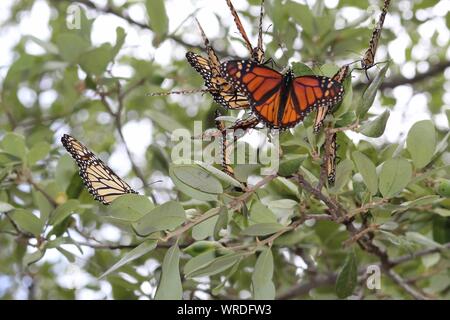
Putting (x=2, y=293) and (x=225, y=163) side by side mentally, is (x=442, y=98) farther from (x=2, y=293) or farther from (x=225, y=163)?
(x=2, y=293)

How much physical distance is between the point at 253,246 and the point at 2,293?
6.59ft

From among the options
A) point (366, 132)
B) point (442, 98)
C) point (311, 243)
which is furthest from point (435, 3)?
point (366, 132)

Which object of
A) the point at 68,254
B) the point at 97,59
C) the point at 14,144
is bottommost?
the point at 68,254

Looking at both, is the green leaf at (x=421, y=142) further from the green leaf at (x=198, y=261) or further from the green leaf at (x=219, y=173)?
the green leaf at (x=198, y=261)

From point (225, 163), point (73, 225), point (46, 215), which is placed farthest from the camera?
point (73, 225)

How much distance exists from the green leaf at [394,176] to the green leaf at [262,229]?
25cm

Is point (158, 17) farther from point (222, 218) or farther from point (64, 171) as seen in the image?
point (222, 218)

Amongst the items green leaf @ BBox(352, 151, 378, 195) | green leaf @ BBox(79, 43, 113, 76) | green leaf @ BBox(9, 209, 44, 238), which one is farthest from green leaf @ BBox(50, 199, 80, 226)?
green leaf @ BBox(352, 151, 378, 195)

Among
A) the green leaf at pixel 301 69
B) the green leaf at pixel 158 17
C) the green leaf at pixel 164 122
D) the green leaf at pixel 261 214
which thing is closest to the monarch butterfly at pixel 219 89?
the green leaf at pixel 301 69

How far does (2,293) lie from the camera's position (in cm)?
318

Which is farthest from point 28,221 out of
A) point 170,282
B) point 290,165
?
point 290,165

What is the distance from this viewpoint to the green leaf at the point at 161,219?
4.26ft

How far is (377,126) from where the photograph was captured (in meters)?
1.34

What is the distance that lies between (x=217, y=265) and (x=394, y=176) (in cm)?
44
